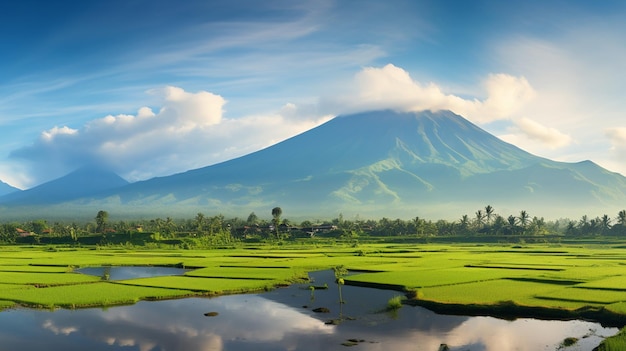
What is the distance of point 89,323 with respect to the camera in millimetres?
28938

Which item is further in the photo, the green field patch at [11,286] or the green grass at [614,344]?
the green field patch at [11,286]

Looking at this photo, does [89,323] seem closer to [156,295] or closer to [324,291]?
[156,295]

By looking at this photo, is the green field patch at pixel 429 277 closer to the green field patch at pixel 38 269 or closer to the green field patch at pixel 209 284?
the green field patch at pixel 209 284

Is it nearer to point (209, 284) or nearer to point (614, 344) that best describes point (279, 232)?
point (209, 284)

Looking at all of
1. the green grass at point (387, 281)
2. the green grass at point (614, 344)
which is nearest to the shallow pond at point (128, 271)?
the green grass at point (387, 281)

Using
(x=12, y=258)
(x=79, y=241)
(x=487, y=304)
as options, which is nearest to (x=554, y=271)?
(x=487, y=304)

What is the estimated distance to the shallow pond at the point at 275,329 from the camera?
81.4 ft

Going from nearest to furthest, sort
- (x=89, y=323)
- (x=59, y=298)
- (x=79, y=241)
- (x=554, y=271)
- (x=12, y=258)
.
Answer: (x=89, y=323)
(x=59, y=298)
(x=554, y=271)
(x=12, y=258)
(x=79, y=241)

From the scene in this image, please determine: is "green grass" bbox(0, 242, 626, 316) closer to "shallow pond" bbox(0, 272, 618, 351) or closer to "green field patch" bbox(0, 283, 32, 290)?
"green field patch" bbox(0, 283, 32, 290)

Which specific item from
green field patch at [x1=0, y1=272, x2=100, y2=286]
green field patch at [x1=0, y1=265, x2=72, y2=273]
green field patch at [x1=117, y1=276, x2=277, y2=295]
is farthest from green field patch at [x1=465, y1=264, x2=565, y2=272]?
green field patch at [x1=0, y1=265, x2=72, y2=273]

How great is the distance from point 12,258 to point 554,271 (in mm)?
57483

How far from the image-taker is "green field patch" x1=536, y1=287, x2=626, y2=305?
31.3 metres

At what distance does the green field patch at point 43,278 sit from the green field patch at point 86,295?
284cm

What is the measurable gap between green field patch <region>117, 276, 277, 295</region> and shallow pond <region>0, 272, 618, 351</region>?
4.75 metres
